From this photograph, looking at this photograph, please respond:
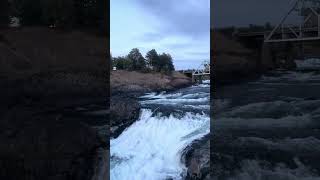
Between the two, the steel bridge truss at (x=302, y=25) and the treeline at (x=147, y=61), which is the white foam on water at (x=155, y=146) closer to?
the treeline at (x=147, y=61)

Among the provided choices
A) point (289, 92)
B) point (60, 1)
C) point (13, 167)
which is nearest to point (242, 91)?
point (289, 92)

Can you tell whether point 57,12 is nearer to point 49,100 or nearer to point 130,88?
point 49,100

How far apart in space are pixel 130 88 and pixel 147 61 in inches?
13.3

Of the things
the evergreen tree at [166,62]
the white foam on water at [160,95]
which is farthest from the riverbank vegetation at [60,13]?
the white foam on water at [160,95]

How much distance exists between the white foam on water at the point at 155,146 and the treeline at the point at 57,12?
114 cm

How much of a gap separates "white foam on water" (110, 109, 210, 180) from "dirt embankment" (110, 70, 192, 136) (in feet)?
0.41

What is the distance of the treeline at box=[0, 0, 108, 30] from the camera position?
17.9ft

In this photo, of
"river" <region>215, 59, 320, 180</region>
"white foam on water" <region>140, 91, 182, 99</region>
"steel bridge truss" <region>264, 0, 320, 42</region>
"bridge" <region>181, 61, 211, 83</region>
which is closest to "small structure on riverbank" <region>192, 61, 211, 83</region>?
"bridge" <region>181, 61, 211, 83</region>

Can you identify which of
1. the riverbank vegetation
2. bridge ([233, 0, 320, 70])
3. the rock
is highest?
the riverbank vegetation

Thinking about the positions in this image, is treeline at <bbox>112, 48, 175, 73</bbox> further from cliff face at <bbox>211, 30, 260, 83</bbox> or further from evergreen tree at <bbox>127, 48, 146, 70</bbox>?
cliff face at <bbox>211, 30, 260, 83</bbox>

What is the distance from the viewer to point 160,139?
5594 mm

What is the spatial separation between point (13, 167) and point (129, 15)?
74.5 inches

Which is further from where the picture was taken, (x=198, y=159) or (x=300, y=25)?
(x=198, y=159)

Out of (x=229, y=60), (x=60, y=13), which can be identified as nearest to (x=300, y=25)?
(x=229, y=60)
